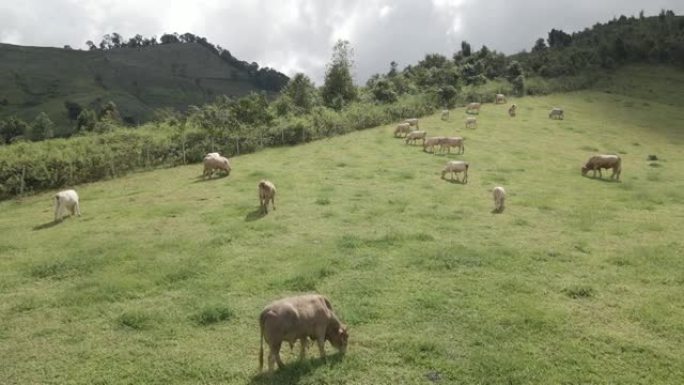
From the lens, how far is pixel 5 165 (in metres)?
30.4

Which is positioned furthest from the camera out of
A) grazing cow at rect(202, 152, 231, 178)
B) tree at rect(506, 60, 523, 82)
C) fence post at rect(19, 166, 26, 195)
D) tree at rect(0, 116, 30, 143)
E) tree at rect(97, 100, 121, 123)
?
tree at rect(0, 116, 30, 143)

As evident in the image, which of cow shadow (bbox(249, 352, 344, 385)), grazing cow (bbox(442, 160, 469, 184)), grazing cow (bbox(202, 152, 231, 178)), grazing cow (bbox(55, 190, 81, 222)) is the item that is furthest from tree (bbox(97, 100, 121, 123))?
cow shadow (bbox(249, 352, 344, 385))

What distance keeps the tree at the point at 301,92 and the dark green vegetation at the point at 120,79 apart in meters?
53.2

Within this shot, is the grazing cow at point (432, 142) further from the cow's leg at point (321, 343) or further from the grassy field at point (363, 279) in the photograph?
the cow's leg at point (321, 343)

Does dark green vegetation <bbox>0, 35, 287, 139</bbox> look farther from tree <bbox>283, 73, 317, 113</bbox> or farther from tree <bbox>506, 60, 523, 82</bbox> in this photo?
tree <bbox>506, 60, 523, 82</bbox>

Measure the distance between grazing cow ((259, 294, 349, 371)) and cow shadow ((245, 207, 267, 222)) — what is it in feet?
35.9

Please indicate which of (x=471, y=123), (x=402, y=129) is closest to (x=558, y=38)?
(x=471, y=123)

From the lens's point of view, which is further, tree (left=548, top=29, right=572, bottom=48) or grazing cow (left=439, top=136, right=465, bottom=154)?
tree (left=548, top=29, right=572, bottom=48)

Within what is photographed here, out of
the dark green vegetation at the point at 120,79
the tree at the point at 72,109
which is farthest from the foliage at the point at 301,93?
the tree at the point at 72,109

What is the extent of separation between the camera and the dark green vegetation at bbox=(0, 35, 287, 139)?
11756cm

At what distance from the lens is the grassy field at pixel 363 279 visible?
35.7 feet

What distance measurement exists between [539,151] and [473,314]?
28.4m

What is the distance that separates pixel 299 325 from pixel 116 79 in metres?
156

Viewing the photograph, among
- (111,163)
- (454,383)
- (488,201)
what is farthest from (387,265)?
(111,163)
